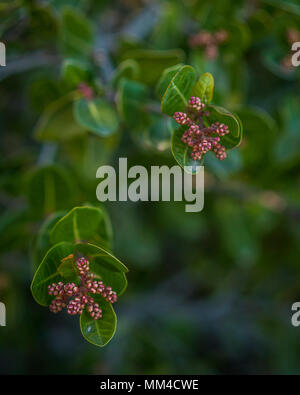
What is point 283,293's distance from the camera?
315cm

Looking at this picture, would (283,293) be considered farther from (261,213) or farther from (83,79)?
(83,79)

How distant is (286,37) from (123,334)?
7.15ft

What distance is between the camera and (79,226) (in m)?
1.30

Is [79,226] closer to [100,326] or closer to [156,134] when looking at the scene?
[100,326]

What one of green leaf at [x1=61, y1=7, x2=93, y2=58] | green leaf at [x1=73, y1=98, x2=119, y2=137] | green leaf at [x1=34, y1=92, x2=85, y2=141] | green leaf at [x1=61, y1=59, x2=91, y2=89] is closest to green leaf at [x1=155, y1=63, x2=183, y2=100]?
green leaf at [x1=73, y1=98, x2=119, y2=137]

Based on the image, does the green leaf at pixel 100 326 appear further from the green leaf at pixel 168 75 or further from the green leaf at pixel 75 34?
the green leaf at pixel 75 34

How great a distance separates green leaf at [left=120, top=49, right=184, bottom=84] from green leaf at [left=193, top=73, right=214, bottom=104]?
495 millimetres

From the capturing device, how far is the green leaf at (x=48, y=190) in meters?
1.72

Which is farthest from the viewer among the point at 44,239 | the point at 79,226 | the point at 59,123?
the point at 59,123

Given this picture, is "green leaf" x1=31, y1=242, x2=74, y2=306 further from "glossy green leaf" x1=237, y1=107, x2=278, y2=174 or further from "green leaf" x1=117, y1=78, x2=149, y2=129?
"glossy green leaf" x1=237, y1=107, x2=278, y2=174

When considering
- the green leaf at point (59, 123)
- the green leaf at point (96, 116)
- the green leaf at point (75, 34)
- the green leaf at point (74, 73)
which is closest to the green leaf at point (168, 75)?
the green leaf at point (96, 116)

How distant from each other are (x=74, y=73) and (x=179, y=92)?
1.76 ft

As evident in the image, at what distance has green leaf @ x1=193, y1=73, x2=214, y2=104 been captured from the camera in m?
1.17

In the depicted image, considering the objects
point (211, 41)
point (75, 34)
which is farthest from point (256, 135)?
point (75, 34)
